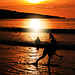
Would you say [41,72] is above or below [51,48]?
below

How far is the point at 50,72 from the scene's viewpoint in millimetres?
10836

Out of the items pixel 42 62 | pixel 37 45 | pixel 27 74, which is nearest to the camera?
pixel 27 74

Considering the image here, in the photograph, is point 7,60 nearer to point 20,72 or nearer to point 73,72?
point 20,72

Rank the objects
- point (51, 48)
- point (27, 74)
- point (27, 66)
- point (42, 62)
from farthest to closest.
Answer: point (42, 62) < point (27, 66) < point (51, 48) < point (27, 74)

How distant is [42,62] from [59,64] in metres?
1.33

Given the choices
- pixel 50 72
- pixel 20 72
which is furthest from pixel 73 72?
pixel 20 72

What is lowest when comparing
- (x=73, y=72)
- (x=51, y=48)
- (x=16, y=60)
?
(x=16, y=60)

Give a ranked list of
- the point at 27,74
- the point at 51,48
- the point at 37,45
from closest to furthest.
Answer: the point at 27,74
the point at 51,48
the point at 37,45

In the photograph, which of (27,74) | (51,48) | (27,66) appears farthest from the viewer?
(27,66)

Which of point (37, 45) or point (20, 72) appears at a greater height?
point (20, 72)

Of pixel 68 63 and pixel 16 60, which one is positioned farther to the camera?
pixel 16 60

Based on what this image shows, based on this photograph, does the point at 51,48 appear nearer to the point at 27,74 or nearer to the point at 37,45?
the point at 27,74

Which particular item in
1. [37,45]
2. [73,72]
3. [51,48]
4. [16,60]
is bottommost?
[37,45]

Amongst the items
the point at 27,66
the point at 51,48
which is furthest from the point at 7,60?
the point at 51,48
